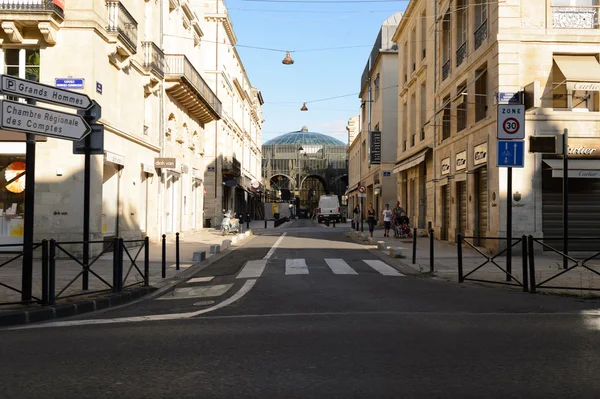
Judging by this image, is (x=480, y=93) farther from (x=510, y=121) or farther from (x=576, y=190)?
(x=510, y=121)

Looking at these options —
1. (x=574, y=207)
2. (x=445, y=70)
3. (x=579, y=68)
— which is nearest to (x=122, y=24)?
(x=445, y=70)

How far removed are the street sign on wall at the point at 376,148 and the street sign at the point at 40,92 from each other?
1388 inches

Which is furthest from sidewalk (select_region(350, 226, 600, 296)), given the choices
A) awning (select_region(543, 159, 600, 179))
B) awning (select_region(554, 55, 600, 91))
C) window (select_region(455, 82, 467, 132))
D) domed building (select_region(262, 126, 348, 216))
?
domed building (select_region(262, 126, 348, 216))

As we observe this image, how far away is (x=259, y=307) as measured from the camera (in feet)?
25.9

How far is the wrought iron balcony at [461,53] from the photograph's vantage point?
833 inches

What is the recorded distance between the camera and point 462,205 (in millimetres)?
22344

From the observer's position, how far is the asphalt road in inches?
158

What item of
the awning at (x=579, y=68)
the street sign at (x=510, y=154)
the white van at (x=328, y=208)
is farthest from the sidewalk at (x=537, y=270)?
the white van at (x=328, y=208)

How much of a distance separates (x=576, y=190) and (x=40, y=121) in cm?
1499

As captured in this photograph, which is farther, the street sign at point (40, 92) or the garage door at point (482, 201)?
the garage door at point (482, 201)

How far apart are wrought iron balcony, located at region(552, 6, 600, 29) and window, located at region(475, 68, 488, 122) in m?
2.70

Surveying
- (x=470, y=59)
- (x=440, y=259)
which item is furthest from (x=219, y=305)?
(x=470, y=59)

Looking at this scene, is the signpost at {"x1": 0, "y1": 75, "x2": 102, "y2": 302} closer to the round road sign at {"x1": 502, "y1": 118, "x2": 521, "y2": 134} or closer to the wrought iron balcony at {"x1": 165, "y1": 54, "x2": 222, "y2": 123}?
the round road sign at {"x1": 502, "y1": 118, "x2": 521, "y2": 134}

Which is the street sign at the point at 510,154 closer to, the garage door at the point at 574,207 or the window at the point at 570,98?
the garage door at the point at 574,207
